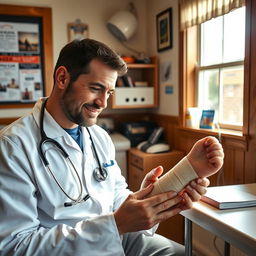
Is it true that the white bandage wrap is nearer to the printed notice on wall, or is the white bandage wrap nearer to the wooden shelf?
the wooden shelf

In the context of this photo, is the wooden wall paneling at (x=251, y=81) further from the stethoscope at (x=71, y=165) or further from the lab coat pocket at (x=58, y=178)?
the lab coat pocket at (x=58, y=178)

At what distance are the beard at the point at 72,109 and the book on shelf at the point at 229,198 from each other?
61 cm

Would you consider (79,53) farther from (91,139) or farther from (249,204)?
(249,204)

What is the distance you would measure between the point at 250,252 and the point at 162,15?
2412mm

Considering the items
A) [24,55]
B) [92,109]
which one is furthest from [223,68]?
[24,55]

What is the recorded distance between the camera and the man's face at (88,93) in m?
1.22

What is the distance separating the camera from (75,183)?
1.21 metres

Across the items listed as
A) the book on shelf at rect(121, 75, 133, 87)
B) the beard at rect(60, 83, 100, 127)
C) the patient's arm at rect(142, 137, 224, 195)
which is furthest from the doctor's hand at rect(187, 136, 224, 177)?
the book on shelf at rect(121, 75, 133, 87)

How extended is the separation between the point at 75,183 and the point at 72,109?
11.7 inches

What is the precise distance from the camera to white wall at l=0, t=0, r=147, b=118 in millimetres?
2988

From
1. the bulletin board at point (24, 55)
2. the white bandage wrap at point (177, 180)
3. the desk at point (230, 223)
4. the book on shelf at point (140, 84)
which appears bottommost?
the desk at point (230, 223)

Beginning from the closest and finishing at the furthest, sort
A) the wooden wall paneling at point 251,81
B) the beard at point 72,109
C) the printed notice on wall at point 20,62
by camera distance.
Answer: the beard at point 72,109 < the wooden wall paneling at point 251,81 < the printed notice on wall at point 20,62

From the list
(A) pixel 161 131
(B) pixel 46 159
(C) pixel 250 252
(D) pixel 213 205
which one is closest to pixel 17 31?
(A) pixel 161 131

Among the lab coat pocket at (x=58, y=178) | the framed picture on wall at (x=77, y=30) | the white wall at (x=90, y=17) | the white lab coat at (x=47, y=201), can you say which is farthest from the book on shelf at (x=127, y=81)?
the lab coat pocket at (x=58, y=178)
